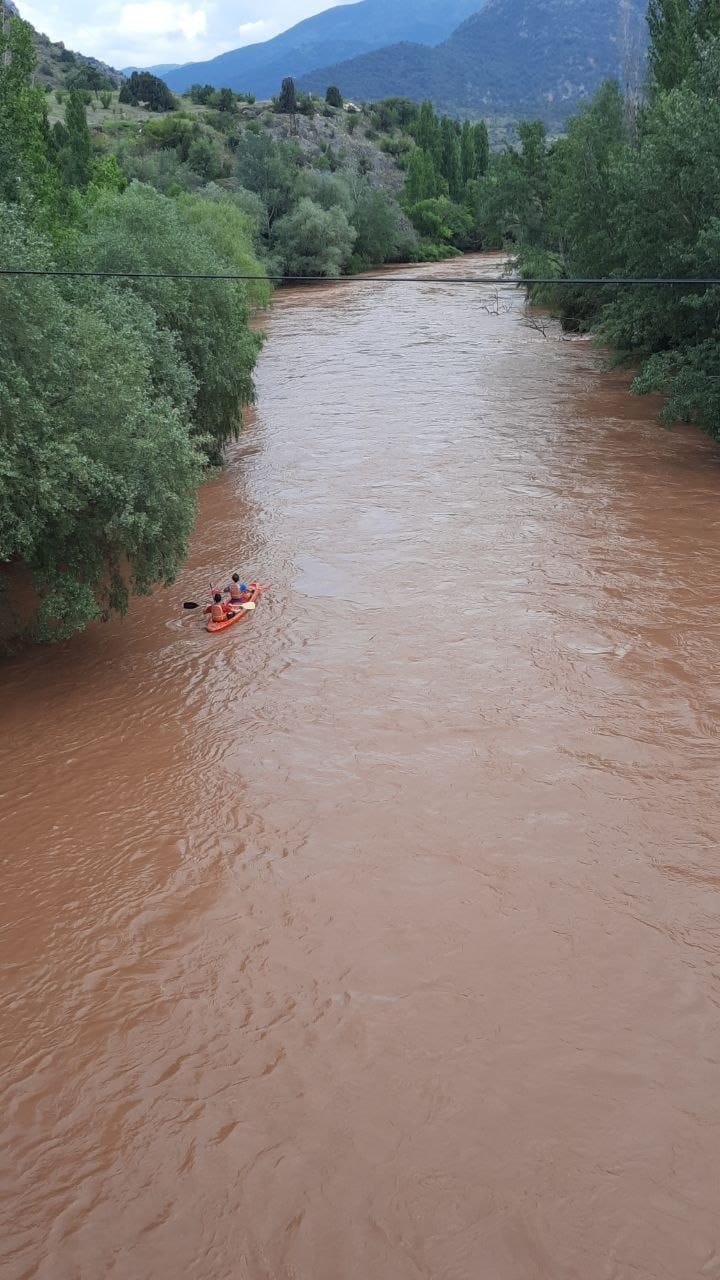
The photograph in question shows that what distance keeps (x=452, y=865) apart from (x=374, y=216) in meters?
74.0

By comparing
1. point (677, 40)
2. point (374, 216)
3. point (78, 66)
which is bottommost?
point (374, 216)

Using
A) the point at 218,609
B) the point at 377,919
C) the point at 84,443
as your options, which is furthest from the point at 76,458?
the point at 377,919

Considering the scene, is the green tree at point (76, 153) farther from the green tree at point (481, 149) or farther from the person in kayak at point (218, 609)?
the green tree at point (481, 149)

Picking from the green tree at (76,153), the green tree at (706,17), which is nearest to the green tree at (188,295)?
the green tree at (706,17)

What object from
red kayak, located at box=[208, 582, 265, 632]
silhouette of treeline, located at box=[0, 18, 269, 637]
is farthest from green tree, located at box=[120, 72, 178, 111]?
red kayak, located at box=[208, 582, 265, 632]

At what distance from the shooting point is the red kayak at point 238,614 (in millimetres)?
18016

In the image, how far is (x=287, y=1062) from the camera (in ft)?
30.4

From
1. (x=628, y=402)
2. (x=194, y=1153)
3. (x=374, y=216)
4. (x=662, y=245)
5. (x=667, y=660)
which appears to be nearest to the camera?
(x=194, y=1153)

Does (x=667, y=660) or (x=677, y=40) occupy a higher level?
(x=677, y=40)

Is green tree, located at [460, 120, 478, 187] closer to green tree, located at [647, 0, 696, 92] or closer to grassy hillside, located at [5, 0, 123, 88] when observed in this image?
grassy hillside, located at [5, 0, 123, 88]

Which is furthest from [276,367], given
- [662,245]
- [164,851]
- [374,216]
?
[374,216]

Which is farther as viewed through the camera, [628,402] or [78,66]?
[78,66]

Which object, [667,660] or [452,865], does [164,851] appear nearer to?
[452,865]

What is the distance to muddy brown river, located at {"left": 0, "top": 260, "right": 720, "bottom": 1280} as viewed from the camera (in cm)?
794
